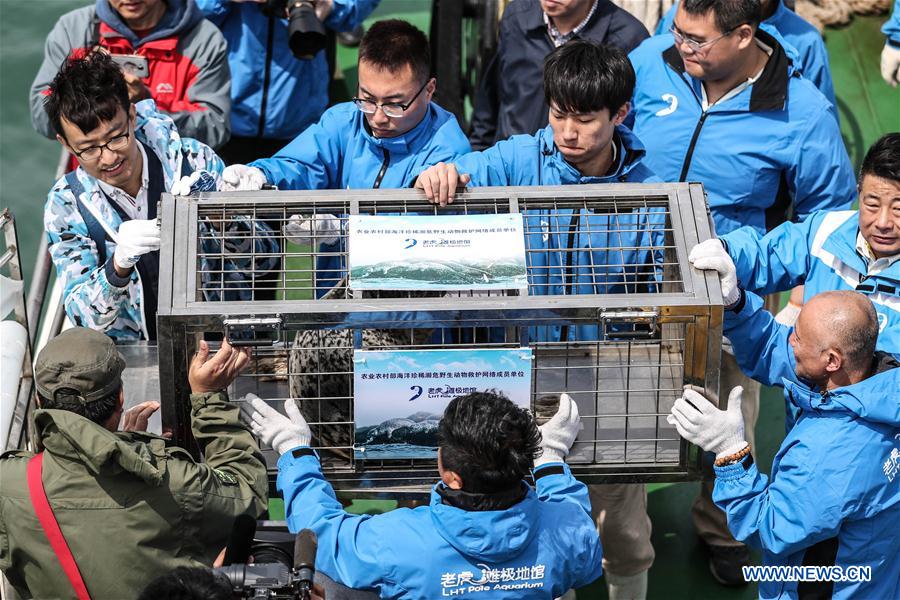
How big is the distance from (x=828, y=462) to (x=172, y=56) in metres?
3.00

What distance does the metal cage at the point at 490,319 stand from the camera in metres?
2.55

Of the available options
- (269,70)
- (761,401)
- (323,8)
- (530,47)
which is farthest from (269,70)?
(761,401)

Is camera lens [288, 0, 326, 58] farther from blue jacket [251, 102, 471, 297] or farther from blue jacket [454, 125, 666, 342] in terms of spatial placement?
blue jacket [454, 125, 666, 342]

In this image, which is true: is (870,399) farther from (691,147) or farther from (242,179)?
(242,179)

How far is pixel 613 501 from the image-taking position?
11.8 ft

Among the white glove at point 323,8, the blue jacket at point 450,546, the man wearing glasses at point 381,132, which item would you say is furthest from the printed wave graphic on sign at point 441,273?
the white glove at point 323,8

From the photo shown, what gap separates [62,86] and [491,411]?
5.87 feet

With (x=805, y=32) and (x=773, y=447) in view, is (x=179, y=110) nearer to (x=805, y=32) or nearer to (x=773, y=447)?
(x=805, y=32)

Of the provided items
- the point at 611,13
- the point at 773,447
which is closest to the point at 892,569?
the point at 773,447

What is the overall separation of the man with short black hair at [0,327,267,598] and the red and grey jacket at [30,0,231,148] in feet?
6.03

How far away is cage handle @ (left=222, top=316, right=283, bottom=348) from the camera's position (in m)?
2.50

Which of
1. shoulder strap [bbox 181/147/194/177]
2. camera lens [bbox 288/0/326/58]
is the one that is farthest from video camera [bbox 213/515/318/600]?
camera lens [bbox 288/0/326/58]

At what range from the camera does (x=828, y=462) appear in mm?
2631

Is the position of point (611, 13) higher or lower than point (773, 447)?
higher
